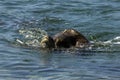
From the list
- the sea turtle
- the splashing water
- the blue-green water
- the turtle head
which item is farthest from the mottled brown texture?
the splashing water

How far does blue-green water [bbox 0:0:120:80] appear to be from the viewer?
848 cm

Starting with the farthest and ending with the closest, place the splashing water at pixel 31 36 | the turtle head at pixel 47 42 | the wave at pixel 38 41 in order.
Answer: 1. the splashing water at pixel 31 36
2. the wave at pixel 38 41
3. the turtle head at pixel 47 42

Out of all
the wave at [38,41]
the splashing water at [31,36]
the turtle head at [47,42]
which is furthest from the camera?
the splashing water at [31,36]

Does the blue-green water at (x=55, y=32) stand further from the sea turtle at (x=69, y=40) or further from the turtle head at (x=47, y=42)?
the sea turtle at (x=69, y=40)

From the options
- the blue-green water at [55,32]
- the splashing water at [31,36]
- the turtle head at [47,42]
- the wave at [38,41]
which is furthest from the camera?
the splashing water at [31,36]

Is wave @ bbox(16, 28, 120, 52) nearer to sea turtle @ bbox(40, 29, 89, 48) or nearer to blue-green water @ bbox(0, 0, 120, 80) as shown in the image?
blue-green water @ bbox(0, 0, 120, 80)

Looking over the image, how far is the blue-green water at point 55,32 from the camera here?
27.8 ft

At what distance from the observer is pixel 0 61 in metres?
9.34

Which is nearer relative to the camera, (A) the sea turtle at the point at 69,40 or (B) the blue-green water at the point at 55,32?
(B) the blue-green water at the point at 55,32

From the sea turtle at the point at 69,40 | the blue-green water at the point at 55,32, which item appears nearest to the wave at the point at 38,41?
the blue-green water at the point at 55,32

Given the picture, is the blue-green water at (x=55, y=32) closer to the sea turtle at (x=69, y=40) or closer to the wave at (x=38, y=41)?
the wave at (x=38, y=41)

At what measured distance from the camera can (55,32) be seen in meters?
12.8

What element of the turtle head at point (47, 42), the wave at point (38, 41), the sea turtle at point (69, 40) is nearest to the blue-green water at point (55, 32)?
the wave at point (38, 41)

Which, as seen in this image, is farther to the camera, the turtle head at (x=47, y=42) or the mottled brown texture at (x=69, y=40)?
the mottled brown texture at (x=69, y=40)
